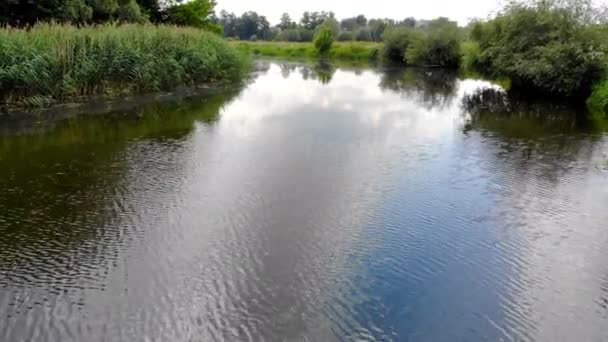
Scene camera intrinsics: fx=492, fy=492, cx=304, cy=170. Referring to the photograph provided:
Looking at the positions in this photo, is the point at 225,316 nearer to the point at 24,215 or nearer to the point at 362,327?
the point at 362,327

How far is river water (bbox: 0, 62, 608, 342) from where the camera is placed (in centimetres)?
383

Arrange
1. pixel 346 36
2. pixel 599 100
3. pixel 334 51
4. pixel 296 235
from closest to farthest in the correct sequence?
pixel 296 235 → pixel 599 100 → pixel 334 51 → pixel 346 36

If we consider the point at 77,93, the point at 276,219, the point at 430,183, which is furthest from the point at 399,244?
the point at 77,93

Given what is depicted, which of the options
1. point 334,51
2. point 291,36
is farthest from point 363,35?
point 334,51

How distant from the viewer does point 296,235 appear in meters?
5.30

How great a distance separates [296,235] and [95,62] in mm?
9389

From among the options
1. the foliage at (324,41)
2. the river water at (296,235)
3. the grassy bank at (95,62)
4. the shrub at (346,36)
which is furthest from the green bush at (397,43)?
the river water at (296,235)

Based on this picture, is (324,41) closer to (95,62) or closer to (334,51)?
(334,51)

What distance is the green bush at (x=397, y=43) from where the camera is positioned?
39594 mm

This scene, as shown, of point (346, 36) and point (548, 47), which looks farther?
point (346, 36)

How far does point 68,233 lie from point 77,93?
821cm

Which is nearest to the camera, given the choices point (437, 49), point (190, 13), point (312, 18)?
point (190, 13)

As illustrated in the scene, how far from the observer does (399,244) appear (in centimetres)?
515

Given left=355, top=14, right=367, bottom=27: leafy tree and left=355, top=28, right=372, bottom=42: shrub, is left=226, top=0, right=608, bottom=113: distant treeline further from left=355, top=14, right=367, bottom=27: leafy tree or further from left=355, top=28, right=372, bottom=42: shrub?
left=355, top=14, right=367, bottom=27: leafy tree
